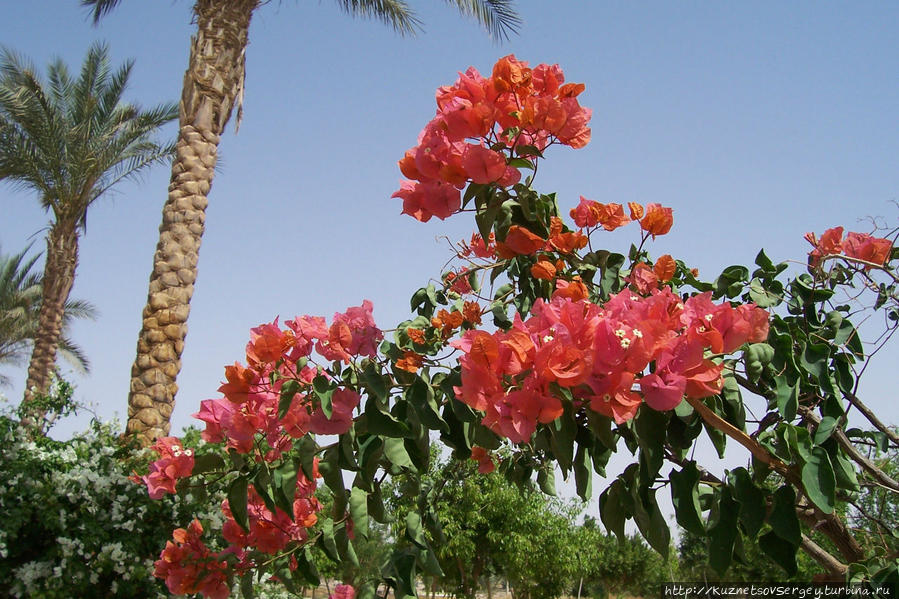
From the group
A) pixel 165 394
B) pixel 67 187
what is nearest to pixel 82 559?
pixel 165 394

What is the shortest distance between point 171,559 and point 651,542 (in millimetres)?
1700

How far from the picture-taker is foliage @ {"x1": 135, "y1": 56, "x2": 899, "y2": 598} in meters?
1.12

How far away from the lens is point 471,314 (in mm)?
1908

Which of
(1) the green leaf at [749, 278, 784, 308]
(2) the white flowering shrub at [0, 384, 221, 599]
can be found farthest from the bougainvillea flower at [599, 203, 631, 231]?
(2) the white flowering shrub at [0, 384, 221, 599]

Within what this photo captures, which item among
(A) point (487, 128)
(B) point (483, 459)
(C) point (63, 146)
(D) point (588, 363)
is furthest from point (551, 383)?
(C) point (63, 146)

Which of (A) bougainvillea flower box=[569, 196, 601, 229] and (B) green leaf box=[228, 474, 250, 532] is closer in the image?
(B) green leaf box=[228, 474, 250, 532]

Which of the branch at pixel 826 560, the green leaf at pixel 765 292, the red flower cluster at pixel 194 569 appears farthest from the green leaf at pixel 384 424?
the branch at pixel 826 560

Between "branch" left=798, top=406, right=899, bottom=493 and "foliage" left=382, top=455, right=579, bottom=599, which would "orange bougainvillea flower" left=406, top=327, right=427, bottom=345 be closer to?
"branch" left=798, top=406, right=899, bottom=493

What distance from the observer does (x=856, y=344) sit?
69.4 inches

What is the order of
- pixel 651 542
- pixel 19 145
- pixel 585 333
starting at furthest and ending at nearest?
pixel 19 145, pixel 651 542, pixel 585 333

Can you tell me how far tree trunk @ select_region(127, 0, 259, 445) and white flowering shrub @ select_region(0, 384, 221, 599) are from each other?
0.80 metres

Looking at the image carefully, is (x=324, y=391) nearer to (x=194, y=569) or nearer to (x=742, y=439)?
(x=742, y=439)

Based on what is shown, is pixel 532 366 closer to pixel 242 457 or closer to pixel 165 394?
pixel 242 457

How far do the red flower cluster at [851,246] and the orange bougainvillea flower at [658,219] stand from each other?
21.5 inches
